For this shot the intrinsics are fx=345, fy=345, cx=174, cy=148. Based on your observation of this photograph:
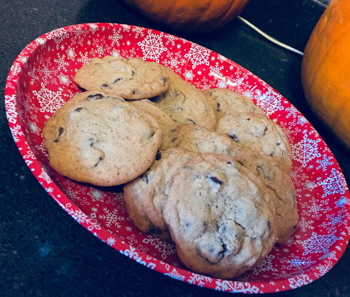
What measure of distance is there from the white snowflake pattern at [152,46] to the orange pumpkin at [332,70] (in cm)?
50

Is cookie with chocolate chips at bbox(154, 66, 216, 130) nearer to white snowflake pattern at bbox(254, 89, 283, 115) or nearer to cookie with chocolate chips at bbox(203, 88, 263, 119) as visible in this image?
cookie with chocolate chips at bbox(203, 88, 263, 119)

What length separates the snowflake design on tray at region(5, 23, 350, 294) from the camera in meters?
0.58

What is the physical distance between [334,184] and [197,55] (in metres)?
0.58

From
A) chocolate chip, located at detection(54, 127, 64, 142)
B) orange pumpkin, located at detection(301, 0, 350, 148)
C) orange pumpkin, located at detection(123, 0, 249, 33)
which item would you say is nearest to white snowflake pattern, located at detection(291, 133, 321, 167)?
orange pumpkin, located at detection(301, 0, 350, 148)

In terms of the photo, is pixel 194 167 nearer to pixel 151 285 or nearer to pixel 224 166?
pixel 224 166

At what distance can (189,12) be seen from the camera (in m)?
1.23

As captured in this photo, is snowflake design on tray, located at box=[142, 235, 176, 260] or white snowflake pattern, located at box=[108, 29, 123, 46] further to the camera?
white snowflake pattern, located at box=[108, 29, 123, 46]

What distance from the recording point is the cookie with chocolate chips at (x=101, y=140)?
0.67m

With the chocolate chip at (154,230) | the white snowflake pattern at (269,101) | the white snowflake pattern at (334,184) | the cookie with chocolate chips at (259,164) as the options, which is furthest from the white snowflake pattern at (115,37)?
the white snowflake pattern at (334,184)

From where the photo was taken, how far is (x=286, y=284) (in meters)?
0.60

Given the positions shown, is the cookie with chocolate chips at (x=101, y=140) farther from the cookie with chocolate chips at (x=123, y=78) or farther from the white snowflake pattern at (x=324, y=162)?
the white snowflake pattern at (x=324, y=162)

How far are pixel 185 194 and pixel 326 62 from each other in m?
0.71

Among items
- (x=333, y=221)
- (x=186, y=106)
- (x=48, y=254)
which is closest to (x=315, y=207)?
(x=333, y=221)

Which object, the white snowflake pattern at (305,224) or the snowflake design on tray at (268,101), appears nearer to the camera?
the white snowflake pattern at (305,224)
